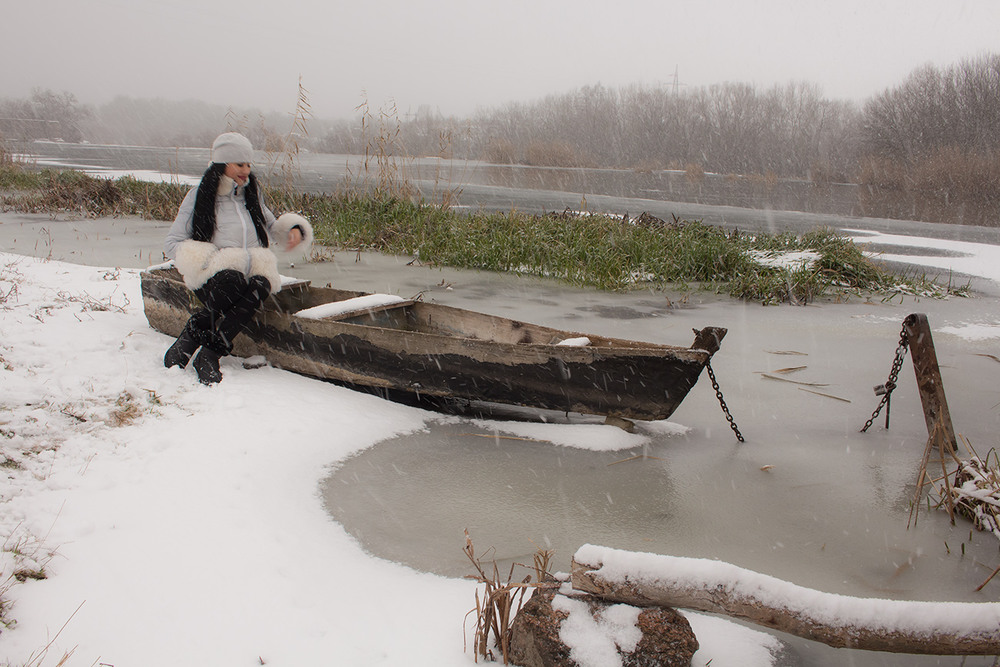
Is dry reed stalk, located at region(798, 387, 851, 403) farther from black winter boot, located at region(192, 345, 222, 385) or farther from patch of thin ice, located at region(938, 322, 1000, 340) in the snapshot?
black winter boot, located at region(192, 345, 222, 385)

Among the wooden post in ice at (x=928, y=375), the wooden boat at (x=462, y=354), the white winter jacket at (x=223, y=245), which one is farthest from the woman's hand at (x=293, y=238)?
the wooden post in ice at (x=928, y=375)

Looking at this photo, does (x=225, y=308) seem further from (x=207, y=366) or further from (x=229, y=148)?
(x=229, y=148)

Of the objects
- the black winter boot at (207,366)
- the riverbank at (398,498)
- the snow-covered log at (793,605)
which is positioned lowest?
the riverbank at (398,498)

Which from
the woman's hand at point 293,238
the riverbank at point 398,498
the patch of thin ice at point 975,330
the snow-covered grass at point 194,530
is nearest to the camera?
the snow-covered grass at point 194,530

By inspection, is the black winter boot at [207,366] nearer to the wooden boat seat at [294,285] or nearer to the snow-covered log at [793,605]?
the wooden boat seat at [294,285]

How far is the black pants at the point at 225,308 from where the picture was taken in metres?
4.47

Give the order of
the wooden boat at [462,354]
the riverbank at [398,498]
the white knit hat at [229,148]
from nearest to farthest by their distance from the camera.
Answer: the riverbank at [398,498] < the wooden boat at [462,354] < the white knit hat at [229,148]

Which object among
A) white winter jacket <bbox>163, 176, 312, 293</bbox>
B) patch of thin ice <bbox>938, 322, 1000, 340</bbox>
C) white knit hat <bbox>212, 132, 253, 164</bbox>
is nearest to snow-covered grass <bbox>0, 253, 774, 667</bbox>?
white winter jacket <bbox>163, 176, 312, 293</bbox>

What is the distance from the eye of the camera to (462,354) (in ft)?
13.5

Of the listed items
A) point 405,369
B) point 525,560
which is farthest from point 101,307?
point 525,560

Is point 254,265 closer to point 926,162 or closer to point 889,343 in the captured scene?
point 889,343

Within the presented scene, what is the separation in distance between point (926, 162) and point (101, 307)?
2613 cm

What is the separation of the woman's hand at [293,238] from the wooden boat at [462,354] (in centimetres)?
52

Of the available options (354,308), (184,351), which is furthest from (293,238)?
(184,351)
